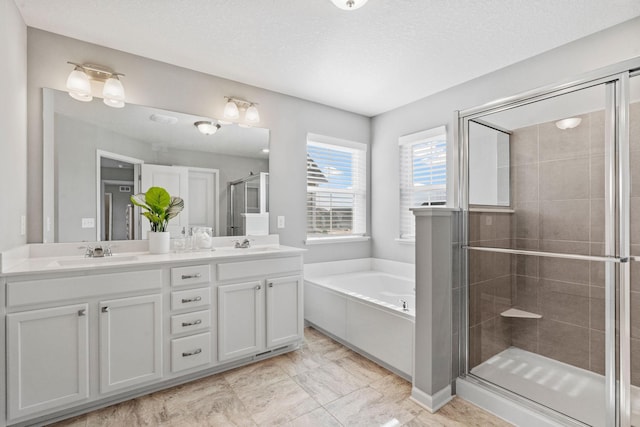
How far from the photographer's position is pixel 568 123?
5.23 feet

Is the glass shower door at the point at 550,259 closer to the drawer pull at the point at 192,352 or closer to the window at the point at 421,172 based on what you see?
the window at the point at 421,172

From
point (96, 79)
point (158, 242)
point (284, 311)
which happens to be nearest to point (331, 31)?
point (96, 79)

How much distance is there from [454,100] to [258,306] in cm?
267

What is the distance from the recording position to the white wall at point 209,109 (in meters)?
2.08

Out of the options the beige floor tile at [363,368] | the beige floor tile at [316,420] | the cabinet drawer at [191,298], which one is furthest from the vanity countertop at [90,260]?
the beige floor tile at [316,420]

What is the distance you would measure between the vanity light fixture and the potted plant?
2662mm

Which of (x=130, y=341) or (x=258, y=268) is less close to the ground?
(x=258, y=268)

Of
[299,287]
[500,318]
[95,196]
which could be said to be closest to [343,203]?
[299,287]

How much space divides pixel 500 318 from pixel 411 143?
83.9 inches

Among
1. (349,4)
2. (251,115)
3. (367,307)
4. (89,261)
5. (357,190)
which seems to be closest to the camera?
(349,4)

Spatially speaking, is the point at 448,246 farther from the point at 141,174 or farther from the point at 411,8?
the point at 141,174

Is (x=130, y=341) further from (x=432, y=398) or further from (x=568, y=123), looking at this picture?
(x=568, y=123)

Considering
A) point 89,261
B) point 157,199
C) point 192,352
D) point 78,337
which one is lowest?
point 192,352

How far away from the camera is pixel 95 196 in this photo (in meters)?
2.24
